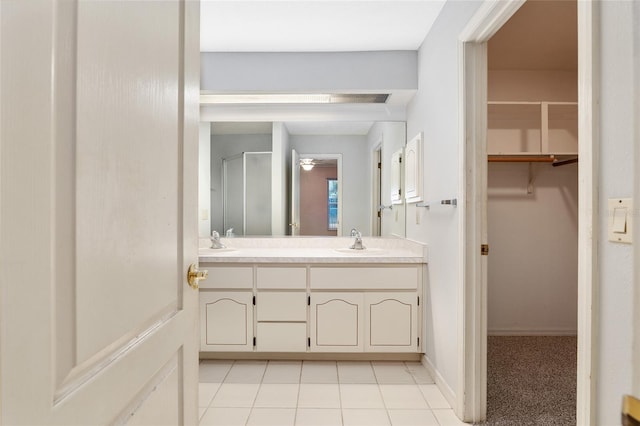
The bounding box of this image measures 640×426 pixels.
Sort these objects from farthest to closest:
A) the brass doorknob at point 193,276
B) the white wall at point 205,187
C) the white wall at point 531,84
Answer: the white wall at point 531,84 → the white wall at point 205,187 → the brass doorknob at point 193,276

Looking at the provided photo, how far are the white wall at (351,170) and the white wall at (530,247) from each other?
115cm

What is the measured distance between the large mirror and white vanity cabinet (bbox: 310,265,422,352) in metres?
0.59

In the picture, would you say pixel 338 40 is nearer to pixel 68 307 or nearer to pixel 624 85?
pixel 624 85

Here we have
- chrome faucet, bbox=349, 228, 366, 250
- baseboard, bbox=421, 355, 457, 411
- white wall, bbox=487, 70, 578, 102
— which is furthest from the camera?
white wall, bbox=487, 70, 578, 102

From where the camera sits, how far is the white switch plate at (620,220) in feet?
2.63

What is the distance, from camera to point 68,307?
51cm

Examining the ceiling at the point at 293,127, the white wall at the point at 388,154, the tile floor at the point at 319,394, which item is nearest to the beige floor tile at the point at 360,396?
the tile floor at the point at 319,394

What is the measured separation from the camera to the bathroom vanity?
8.34 feet

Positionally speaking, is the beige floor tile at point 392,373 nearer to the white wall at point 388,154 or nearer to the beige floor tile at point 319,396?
the beige floor tile at point 319,396

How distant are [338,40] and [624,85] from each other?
81.5 inches

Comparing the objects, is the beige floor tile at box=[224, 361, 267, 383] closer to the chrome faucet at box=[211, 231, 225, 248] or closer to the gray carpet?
the chrome faucet at box=[211, 231, 225, 248]

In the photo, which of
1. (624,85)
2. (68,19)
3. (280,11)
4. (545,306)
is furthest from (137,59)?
(545,306)

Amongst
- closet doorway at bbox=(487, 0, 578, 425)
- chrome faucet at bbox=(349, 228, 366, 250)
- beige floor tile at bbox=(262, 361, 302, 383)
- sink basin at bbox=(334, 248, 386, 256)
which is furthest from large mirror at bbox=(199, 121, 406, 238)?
beige floor tile at bbox=(262, 361, 302, 383)

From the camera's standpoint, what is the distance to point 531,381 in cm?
230
